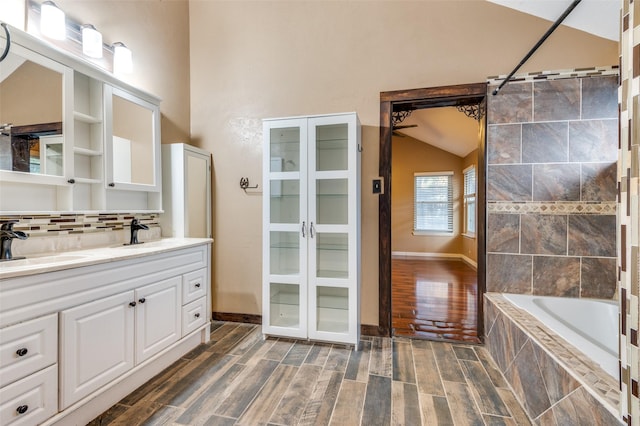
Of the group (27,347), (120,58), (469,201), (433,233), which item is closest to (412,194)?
(433,233)

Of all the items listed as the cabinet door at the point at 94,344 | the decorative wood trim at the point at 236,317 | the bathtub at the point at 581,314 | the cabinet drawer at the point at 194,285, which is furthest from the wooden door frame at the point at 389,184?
the cabinet door at the point at 94,344

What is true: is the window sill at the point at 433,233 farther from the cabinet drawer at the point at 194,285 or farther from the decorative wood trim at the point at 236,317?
the cabinet drawer at the point at 194,285

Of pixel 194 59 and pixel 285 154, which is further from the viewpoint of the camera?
pixel 194 59

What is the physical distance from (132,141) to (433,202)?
6.23 meters

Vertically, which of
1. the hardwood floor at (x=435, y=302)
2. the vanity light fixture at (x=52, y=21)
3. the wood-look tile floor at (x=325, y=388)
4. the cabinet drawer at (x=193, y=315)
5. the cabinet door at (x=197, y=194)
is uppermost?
the vanity light fixture at (x=52, y=21)

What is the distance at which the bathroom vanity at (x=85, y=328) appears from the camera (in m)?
1.25

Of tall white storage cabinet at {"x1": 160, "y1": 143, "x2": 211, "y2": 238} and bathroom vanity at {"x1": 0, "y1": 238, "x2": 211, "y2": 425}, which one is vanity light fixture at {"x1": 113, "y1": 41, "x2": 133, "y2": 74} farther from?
bathroom vanity at {"x1": 0, "y1": 238, "x2": 211, "y2": 425}

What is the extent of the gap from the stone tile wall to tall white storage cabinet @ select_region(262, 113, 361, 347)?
1.59 metres

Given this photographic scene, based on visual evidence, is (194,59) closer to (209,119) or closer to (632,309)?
(209,119)

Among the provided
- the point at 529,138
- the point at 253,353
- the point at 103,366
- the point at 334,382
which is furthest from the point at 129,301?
the point at 529,138

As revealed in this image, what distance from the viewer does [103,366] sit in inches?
63.1

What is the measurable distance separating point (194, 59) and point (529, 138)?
3236 millimetres

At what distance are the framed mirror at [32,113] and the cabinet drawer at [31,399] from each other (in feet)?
3.62

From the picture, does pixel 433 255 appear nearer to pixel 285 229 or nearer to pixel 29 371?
pixel 285 229
